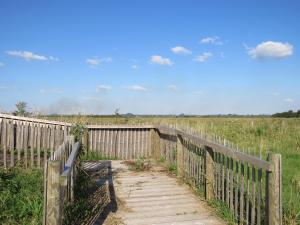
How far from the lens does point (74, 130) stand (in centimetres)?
1066

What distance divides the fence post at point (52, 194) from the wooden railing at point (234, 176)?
245 cm

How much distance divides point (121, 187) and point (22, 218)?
112 inches

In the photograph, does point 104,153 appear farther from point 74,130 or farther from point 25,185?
point 25,185

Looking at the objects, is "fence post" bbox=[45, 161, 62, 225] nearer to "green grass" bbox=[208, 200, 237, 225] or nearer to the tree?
"green grass" bbox=[208, 200, 237, 225]

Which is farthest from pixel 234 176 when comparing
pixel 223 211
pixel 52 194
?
pixel 52 194

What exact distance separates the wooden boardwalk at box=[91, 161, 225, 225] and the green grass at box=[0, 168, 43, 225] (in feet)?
3.43

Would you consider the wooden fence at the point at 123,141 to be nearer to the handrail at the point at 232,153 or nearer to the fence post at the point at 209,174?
the handrail at the point at 232,153

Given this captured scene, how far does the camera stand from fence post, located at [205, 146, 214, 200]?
20.3 feet

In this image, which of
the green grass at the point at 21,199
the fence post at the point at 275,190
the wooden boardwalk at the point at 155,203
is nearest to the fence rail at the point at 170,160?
the fence post at the point at 275,190

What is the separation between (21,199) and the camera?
5648 mm

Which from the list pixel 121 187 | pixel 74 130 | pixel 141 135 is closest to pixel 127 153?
pixel 141 135

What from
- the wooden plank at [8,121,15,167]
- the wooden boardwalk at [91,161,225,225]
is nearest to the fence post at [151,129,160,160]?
the wooden boardwalk at [91,161,225,225]

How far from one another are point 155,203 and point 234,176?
1537mm

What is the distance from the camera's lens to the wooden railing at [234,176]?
4035mm
